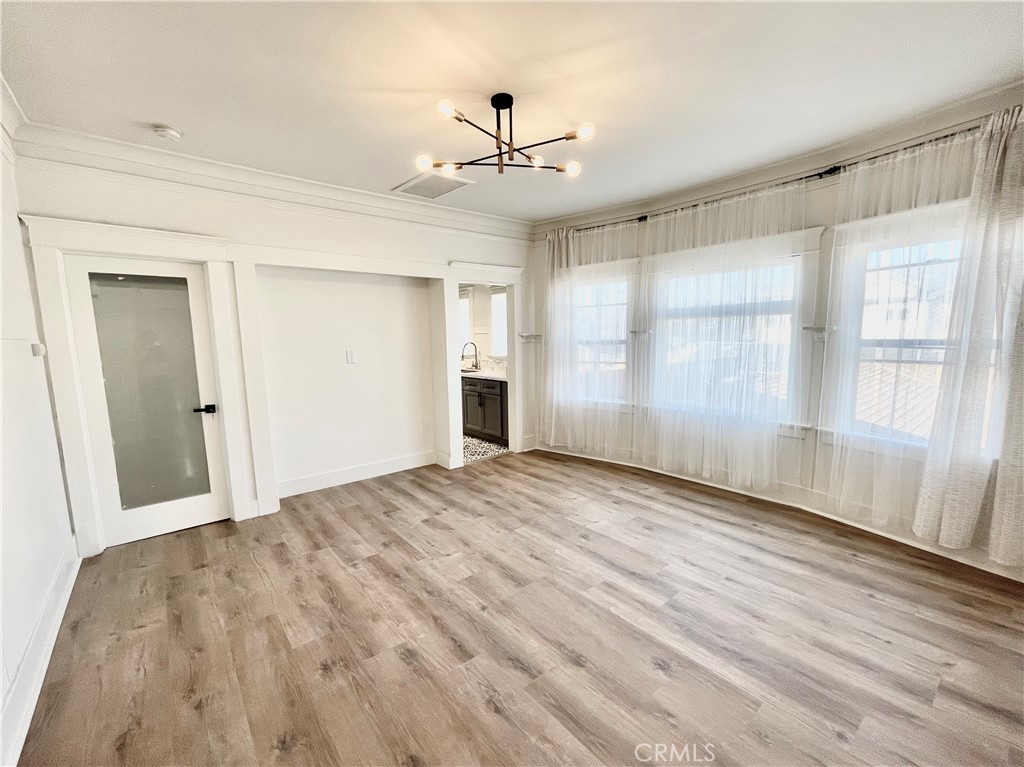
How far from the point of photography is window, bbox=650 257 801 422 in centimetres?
329

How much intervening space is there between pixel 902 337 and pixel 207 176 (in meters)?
4.98

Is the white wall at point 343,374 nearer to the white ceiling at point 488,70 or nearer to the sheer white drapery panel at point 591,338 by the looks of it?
the white ceiling at point 488,70

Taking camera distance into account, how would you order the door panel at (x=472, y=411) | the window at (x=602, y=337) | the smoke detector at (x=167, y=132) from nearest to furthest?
the smoke detector at (x=167, y=132) < the window at (x=602, y=337) < the door panel at (x=472, y=411)

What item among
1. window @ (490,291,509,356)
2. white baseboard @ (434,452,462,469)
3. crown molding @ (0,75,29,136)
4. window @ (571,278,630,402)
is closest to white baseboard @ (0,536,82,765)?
crown molding @ (0,75,29,136)

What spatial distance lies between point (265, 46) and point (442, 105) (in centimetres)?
83

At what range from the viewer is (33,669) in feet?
5.76

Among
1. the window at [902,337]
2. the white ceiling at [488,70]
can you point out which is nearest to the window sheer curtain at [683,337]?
the window at [902,337]

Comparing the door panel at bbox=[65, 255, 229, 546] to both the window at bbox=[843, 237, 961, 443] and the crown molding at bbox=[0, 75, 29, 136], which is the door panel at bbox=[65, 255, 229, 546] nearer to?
the crown molding at bbox=[0, 75, 29, 136]

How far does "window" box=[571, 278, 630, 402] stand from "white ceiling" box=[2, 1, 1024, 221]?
5.43 feet

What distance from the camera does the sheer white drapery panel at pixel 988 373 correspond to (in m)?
2.29

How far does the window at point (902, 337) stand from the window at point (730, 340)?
426 millimetres

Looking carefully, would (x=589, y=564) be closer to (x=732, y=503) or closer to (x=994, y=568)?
(x=732, y=503)

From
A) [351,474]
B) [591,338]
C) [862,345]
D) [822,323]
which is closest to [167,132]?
[351,474]

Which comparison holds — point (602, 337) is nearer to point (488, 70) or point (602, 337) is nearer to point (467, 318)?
point (488, 70)
